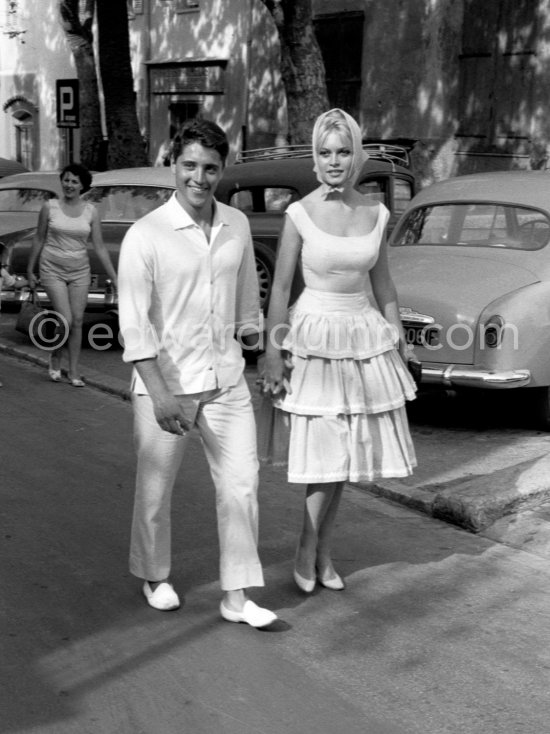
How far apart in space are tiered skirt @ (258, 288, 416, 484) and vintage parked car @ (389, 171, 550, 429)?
322 cm

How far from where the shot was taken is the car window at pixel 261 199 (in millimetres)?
12266

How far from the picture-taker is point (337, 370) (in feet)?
16.2

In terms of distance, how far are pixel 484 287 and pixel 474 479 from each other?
198 cm

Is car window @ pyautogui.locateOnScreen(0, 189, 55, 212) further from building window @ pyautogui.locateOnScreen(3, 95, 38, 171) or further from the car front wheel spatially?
building window @ pyautogui.locateOnScreen(3, 95, 38, 171)

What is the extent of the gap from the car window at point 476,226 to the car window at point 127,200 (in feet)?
12.8

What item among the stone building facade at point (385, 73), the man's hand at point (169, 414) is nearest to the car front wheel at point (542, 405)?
the man's hand at point (169, 414)

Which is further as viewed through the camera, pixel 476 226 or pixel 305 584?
pixel 476 226

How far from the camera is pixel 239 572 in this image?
4.63m

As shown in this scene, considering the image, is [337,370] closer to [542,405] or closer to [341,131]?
[341,131]

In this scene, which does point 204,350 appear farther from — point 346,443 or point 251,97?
point 251,97

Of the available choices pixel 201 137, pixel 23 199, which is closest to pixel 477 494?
pixel 201 137

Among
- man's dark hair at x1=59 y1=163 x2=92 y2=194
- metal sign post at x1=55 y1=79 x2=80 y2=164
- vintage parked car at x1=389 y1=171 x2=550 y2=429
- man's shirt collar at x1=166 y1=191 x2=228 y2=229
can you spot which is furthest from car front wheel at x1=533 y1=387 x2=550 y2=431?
metal sign post at x1=55 y1=79 x2=80 y2=164

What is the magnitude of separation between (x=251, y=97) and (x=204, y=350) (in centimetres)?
2434

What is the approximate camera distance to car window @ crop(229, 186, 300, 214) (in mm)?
12266
